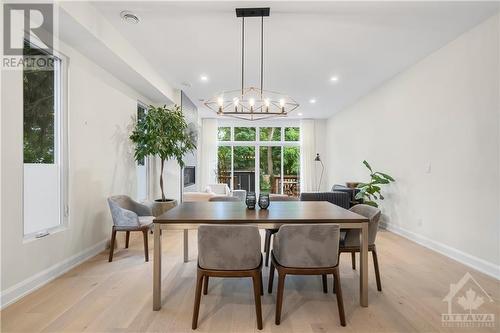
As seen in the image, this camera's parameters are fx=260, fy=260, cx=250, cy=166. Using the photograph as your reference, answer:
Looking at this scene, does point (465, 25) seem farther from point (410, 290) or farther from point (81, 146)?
point (81, 146)

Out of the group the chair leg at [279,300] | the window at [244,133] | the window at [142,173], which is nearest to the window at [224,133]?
the window at [244,133]

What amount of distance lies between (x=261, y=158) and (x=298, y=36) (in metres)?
5.93

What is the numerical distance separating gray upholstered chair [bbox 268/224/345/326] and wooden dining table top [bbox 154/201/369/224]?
20cm

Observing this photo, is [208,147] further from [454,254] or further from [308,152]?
[454,254]

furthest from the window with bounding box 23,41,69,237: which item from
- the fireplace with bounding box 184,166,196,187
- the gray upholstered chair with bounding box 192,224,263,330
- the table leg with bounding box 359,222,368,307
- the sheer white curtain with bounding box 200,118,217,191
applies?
the sheer white curtain with bounding box 200,118,217,191

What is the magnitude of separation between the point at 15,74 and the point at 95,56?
1.14 metres

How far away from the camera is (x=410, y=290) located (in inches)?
97.7

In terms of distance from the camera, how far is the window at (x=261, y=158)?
8961mm

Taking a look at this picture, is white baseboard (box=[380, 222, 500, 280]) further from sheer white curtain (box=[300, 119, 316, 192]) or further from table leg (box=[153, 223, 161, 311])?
sheer white curtain (box=[300, 119, 316, 192])

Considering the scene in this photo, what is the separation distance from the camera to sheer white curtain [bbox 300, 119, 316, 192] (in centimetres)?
876

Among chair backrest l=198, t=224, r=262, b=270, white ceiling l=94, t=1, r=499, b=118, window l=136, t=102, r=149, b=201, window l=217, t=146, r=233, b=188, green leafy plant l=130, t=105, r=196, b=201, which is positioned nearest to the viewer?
chair backrest l=198, t=224, r=262, b=270

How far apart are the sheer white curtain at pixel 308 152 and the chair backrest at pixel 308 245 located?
273 inches

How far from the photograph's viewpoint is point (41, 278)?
8.31 feet

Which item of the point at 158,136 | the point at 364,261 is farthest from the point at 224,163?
the point at 364,261
